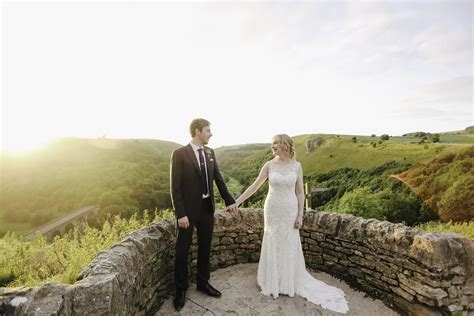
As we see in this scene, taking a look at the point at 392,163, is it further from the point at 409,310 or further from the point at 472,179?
the point at 409,310

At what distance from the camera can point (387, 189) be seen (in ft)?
90.8

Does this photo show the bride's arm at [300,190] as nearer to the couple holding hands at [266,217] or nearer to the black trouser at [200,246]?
the couple holding hands at [266,217]

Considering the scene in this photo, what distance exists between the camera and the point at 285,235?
173 inches

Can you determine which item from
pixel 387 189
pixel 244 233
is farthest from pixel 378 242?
pixel 387 189

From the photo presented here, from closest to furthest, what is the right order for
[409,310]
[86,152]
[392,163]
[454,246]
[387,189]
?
[454,246] → [409,310] → [387,189] → [392,163] → [86,152]

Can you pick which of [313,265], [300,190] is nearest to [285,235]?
[300,190]

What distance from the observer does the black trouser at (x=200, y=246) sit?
12.9 ft

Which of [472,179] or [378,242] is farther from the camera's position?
[472,179]

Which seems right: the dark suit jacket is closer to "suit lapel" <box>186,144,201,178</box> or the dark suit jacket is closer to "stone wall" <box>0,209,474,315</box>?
"suit lapel" <box>186,144,201,178</box>

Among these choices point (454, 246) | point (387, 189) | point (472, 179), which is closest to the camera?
point (454, 246)

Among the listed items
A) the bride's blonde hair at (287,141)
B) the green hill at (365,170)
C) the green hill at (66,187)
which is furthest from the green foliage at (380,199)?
the bride's blonde hair at (287,141)

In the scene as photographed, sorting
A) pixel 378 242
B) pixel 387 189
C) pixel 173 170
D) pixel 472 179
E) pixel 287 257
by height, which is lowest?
pixel 387 189

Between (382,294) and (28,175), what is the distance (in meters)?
36.8

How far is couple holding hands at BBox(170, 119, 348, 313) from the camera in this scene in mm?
3883
